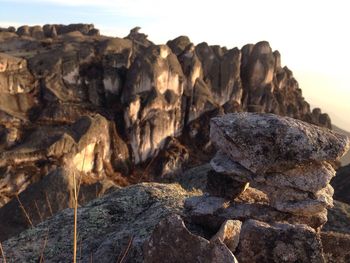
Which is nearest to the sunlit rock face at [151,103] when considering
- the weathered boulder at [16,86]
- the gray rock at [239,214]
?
the weathered boulder at [16,86]

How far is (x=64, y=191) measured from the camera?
24.5 metres

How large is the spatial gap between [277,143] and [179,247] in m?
3.74

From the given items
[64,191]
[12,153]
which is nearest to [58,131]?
[12,153]

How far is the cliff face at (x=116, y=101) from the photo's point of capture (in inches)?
2498

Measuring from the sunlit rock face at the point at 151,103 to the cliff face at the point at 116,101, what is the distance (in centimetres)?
18

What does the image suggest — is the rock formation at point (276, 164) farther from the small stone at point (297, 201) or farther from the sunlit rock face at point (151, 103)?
the sunlit rock face at point (151, 103)

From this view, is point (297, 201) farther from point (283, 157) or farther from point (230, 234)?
point (230, 234)

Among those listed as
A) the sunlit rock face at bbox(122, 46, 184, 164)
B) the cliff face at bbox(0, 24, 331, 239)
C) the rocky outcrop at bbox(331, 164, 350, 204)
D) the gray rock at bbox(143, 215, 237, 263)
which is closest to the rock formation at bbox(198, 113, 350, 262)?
the gray rock at bbox(143, 215, 237, 263)

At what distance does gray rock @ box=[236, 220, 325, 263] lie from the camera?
33.8ft

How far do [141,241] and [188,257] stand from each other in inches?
105

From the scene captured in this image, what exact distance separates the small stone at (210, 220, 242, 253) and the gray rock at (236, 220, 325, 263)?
5.5 inches

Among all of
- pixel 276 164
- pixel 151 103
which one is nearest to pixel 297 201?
pixel 276 164

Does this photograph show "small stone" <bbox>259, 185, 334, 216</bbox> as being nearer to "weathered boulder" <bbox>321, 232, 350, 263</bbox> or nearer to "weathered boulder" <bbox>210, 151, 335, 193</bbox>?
"weathered boulder" <bbox>210, 151, 335, 193</bbox>

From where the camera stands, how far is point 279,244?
10469 mm
